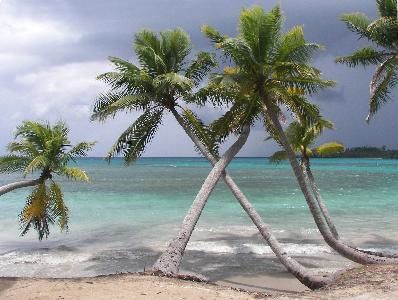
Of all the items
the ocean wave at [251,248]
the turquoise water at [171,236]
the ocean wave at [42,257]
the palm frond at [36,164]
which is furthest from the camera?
the ocean wave at [251,248]

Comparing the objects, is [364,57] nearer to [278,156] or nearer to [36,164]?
[278,156]

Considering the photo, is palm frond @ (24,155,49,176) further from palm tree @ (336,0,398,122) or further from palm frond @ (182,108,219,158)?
palm tree @ (336,0,398,122)

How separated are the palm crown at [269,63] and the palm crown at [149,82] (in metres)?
1.39

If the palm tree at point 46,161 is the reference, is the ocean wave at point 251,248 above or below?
below

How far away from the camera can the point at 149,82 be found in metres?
17.2

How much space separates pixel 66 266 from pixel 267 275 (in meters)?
7.62

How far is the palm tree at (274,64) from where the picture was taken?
15977mm

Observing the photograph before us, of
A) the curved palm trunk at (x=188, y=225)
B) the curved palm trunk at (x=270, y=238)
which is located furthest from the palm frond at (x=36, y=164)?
the curved palm trunk at (x=188, y=225)

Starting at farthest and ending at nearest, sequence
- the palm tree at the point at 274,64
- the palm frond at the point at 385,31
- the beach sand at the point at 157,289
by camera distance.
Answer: the palm frond at the point at 385,31 < the palm tree at the point at 274,64 < the beach sand at the point at 157,289

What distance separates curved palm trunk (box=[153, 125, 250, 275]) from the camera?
14397mm

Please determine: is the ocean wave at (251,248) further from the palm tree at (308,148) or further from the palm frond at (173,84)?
the palm frond at (173,84)

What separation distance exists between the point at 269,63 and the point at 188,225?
5871 mm

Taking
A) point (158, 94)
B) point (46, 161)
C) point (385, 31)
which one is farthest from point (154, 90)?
point (385, 31)

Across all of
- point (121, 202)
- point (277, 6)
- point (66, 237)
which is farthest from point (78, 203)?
point (277, 6)
